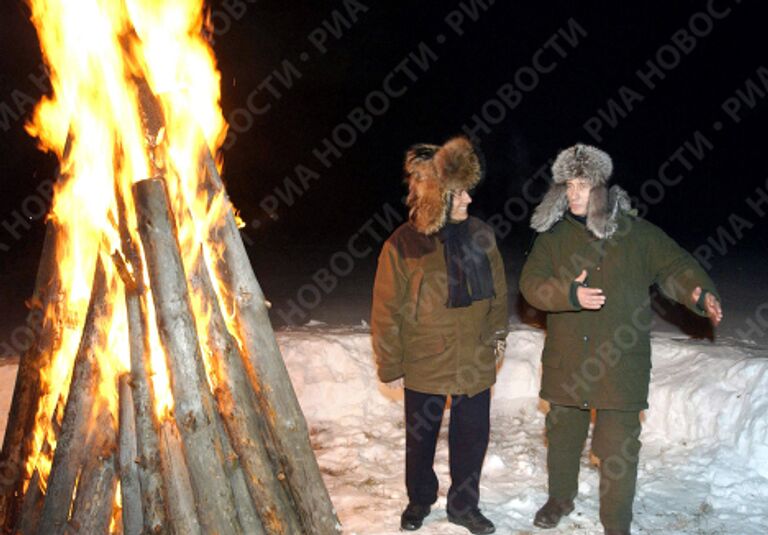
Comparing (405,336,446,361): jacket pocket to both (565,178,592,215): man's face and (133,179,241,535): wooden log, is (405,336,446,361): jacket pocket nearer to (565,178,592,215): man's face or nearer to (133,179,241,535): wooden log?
(565,178,592,215): man's face

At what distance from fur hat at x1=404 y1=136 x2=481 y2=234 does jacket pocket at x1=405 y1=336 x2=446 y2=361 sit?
2.09 ft

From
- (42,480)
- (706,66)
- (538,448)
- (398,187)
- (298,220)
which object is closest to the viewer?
(42,480)

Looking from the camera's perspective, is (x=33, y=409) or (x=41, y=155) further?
(x=41, y=155)

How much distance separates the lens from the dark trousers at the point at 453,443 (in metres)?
4.03

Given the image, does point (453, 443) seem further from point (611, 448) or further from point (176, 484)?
point (176, 484)

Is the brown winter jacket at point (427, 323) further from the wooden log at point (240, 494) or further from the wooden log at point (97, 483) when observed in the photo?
the wooden log at point (97, 483)

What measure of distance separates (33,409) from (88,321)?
74 cm

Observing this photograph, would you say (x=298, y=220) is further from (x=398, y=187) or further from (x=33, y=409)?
(x=33, y=409)

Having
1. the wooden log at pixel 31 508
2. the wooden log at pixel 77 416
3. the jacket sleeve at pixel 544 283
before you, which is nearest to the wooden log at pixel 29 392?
the wooden log at pixel 31 508

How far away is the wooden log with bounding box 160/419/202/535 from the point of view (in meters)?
2.96

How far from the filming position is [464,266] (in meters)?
3.95

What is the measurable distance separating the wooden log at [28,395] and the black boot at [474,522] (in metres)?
2.46

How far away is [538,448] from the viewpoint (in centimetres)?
528

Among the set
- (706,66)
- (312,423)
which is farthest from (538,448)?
(706,66)
